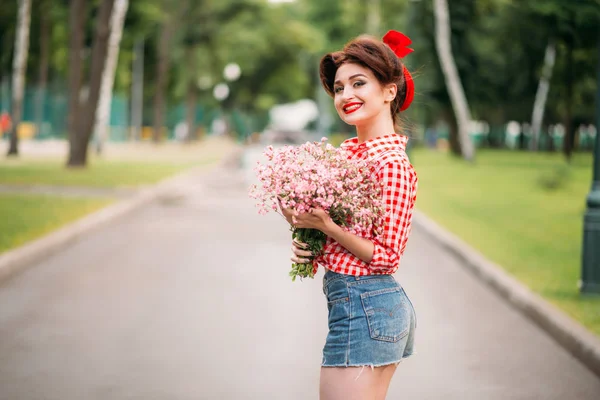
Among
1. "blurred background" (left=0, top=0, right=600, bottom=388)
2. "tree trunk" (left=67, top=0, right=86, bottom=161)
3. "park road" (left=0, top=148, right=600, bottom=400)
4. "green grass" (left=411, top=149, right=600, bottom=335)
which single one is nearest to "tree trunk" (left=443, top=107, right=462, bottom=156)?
"blurred background" (left=0, top=0, right=600, bottom=388)

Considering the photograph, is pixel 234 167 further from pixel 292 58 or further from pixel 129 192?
pixel 292 58

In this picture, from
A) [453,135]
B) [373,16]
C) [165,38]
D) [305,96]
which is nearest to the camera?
[165,38]

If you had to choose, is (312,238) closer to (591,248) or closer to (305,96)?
(591,248)

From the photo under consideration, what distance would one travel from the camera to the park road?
219 inches

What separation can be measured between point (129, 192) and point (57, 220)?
20.5 ft

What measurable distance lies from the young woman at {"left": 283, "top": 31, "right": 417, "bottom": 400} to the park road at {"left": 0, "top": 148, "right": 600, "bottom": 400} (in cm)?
249

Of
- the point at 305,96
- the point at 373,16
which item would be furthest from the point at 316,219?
the point at 305,96

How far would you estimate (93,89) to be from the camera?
87.1ft

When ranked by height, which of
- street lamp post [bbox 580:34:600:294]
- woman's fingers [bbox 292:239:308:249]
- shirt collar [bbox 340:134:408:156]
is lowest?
street lamp post [bbox 580:34:600:294]

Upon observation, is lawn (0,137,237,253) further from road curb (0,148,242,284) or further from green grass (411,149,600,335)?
green grass (411,149,600,335)

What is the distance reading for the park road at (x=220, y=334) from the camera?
557cm

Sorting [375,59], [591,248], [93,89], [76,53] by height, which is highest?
[76,53]

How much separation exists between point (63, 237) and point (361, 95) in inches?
370

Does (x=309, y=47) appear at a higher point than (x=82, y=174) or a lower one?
higher
